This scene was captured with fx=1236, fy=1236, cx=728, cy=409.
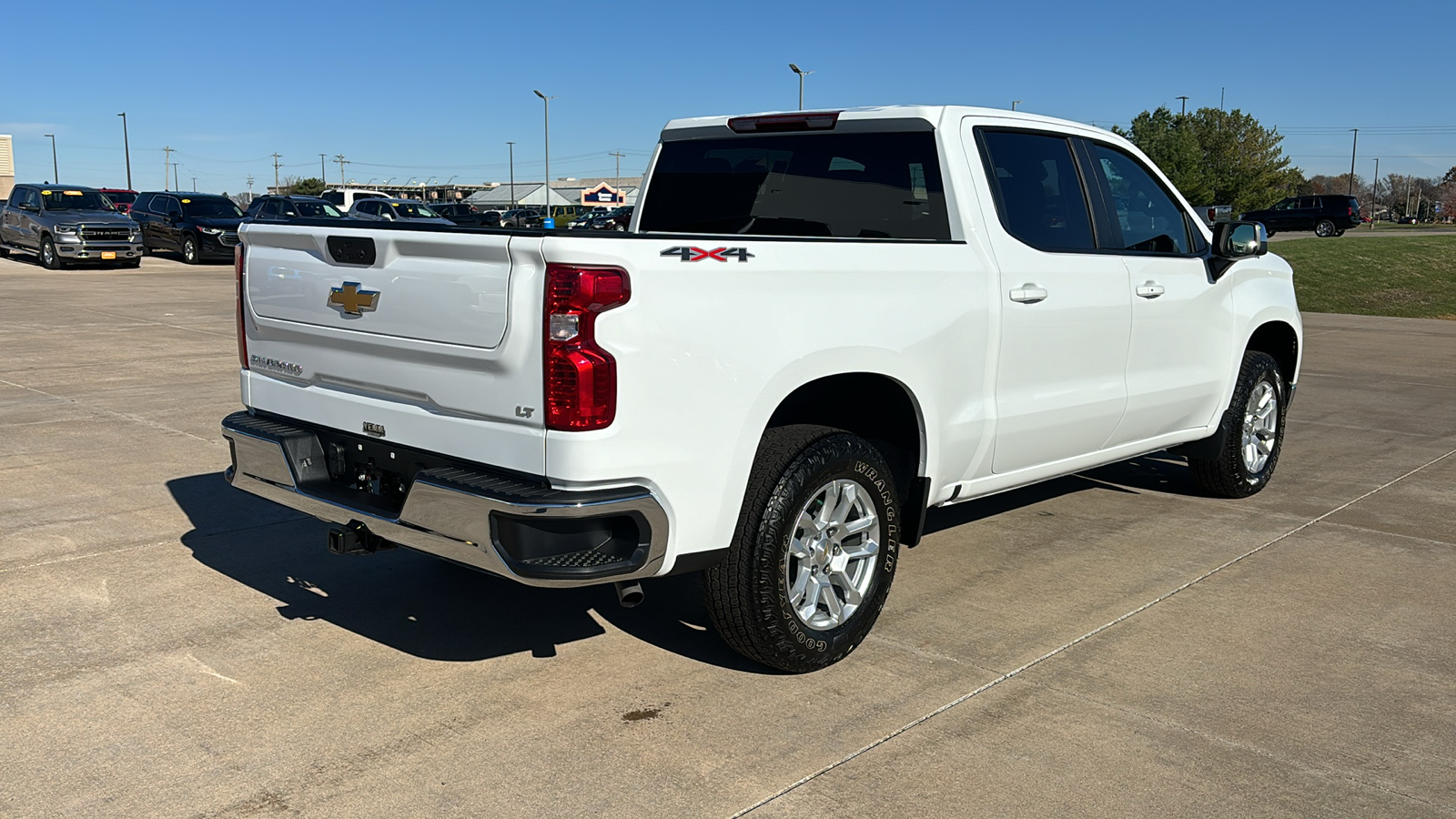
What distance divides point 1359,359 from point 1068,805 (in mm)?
13204

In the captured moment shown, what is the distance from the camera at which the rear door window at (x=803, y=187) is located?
5.13 m

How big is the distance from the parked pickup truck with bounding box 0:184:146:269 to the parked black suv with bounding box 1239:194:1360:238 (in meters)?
39.5

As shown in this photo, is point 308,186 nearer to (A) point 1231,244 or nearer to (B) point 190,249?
(B) point 190,249

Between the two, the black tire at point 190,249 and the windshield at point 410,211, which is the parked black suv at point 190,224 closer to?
the black tire at point 190,249

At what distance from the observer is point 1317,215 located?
163 feet

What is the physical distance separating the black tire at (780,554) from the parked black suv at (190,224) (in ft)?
95.2

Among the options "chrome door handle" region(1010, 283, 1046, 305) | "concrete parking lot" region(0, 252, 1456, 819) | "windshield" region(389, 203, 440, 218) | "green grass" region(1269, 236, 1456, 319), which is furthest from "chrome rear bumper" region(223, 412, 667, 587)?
"windshield" region(389, 203, 440, 218)

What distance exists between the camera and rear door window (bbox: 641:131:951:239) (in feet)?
16.8

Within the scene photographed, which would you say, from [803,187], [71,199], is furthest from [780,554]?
[71,199]

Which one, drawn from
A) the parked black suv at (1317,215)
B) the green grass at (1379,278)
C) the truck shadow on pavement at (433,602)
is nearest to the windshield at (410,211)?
the green grass at (1379,278)

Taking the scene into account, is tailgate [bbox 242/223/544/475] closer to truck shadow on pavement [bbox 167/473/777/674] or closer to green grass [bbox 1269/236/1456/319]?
truck shadow on pavement [bbox 167/473/777/674]

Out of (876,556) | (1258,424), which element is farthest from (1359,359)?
(876,556)

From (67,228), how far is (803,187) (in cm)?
2645

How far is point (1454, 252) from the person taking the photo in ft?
97.0
